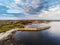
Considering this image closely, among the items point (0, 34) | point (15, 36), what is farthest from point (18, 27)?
point (0, 34)

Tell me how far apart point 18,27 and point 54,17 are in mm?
722

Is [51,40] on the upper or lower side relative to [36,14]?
lower

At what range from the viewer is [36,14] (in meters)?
2.54

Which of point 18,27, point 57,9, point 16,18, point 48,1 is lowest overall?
point 18,27

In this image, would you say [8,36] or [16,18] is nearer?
[8,36]

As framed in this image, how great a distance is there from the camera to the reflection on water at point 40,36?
2.43 m

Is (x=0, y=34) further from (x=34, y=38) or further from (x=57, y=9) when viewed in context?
(x=57, y=9)

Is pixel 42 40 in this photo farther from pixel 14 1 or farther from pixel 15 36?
pixel 14 1

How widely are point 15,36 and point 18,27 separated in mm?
182

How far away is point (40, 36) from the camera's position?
2471 millimetres

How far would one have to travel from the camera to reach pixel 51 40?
2424mm

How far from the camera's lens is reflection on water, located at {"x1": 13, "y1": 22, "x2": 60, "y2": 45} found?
7.97 feet

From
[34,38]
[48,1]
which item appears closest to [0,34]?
[34,38]

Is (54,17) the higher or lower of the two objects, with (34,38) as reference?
higher
